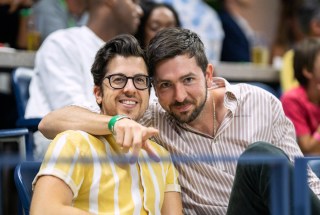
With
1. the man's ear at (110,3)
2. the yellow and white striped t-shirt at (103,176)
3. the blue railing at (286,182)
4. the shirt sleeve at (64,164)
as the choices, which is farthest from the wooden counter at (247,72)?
the blue railing at (286,182)

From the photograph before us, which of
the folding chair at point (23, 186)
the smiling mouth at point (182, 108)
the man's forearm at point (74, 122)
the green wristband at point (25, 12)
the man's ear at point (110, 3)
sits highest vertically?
the man's ear at point (110, 3)

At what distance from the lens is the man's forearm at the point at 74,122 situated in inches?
111

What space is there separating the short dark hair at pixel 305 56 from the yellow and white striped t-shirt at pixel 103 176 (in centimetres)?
218

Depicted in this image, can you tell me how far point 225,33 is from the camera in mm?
6652

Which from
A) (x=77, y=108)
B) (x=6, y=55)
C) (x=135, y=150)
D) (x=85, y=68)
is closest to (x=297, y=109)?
(x=85, y=68)

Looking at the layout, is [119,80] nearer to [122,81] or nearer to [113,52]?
[122,81]

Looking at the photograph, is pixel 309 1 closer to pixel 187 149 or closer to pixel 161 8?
pixel 161 8

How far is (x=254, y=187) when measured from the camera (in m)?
2.70

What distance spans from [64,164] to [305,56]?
2.66 metres

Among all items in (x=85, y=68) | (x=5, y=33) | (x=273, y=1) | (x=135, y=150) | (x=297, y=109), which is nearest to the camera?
(x=135, y=150)

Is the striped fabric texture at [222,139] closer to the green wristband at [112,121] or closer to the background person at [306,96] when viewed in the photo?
the green wristband at [112,121]

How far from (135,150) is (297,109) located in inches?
95.3

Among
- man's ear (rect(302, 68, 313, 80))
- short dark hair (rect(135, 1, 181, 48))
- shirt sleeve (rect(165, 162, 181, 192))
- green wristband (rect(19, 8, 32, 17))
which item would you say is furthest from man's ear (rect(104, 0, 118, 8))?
shirt sleeve (rect(165, 162, 181, 192))

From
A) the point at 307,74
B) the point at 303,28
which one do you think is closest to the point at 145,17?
the point at 307,74
